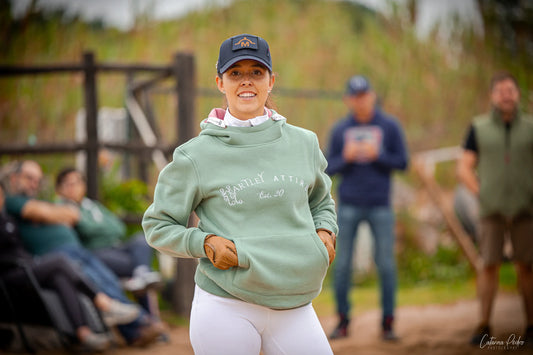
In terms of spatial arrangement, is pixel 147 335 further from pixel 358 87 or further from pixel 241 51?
pixel 241 51

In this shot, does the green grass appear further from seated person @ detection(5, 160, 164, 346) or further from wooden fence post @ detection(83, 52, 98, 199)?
wooden fence post @ detection(83, 52, 98, 199)

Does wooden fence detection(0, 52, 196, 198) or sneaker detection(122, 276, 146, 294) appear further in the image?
wooden fence detection(0, 52, 196, 198)

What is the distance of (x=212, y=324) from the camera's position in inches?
76.1

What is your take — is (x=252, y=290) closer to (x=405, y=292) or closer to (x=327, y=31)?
(x=405, y=292)

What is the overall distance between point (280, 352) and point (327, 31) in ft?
37.8

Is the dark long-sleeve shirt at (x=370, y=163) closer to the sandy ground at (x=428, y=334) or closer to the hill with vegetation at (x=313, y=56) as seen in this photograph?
the sandy ground at (x=428, y=334)

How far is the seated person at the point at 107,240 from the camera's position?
494 centimetres

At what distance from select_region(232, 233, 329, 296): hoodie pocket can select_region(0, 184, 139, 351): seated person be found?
9.30ft

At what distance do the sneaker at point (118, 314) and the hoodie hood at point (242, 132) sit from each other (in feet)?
9.37

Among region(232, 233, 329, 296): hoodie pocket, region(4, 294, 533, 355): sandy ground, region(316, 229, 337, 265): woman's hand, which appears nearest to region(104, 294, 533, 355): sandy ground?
region(4, 294, 533, 355): sandy ground

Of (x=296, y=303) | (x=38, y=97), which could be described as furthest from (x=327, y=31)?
(x=296, y=303)

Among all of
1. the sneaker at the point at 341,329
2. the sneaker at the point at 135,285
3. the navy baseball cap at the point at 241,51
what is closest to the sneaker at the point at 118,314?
A: the sneaker at the point at 135,285

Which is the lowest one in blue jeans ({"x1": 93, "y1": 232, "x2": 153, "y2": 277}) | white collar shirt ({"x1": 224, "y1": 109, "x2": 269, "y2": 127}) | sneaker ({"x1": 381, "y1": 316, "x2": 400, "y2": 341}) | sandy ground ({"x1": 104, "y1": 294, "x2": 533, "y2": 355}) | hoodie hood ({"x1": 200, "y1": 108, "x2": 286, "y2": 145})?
sandy ground ({"x1": 104, "y1": 294, "x2": 533, "y2": 355})

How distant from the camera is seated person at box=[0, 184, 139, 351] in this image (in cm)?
435
